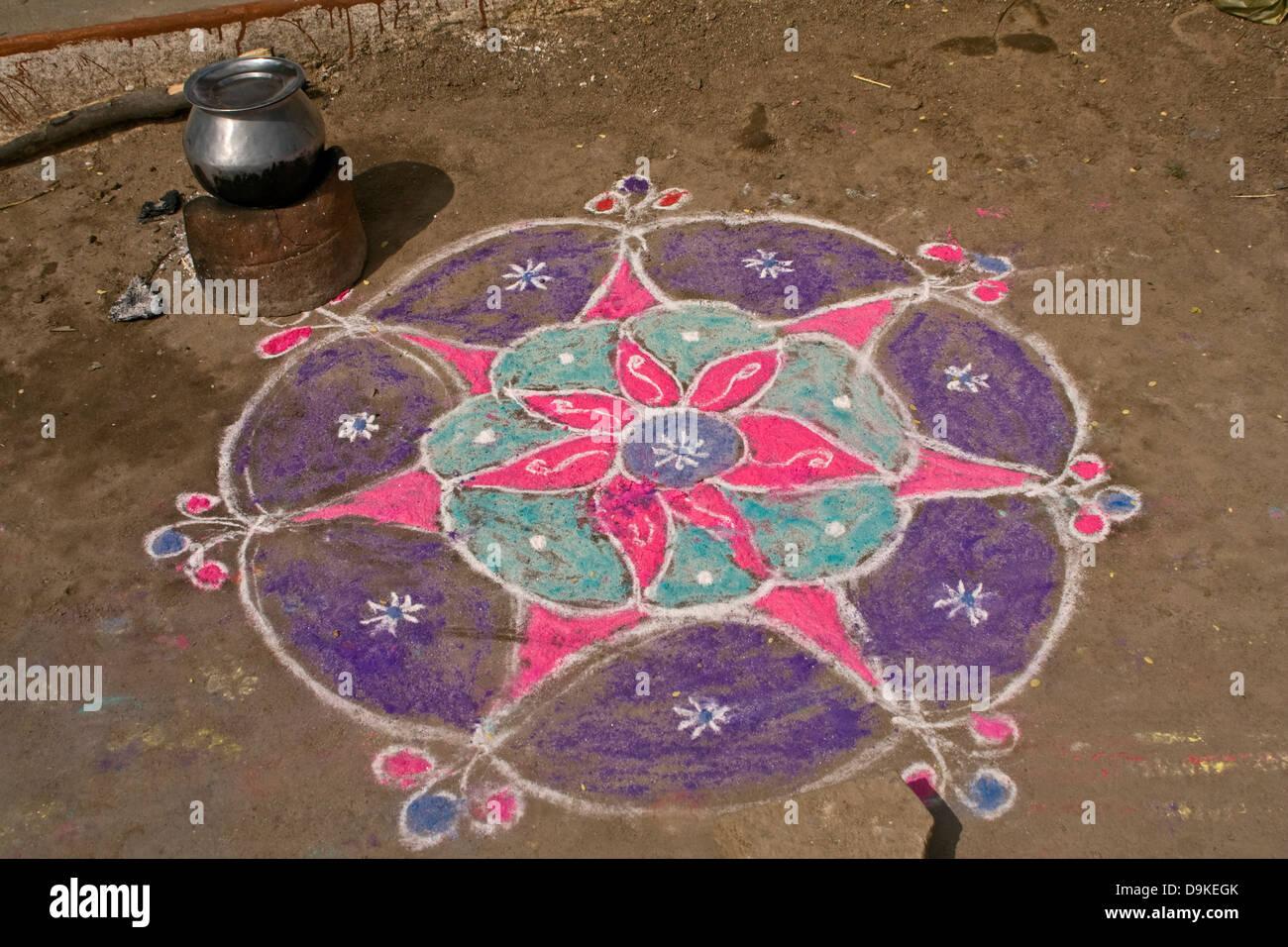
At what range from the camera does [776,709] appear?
662cm

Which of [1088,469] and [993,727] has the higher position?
[1088,469]

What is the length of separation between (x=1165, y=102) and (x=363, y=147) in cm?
780

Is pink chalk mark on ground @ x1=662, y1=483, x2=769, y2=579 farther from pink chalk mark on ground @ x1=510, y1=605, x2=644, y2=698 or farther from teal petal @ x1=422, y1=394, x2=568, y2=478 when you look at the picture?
teal petal @ x1=422, y1=394, x2=568, y2=478

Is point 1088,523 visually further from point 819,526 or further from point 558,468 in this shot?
point 558,468

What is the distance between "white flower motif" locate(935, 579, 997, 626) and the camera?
698 centimetres

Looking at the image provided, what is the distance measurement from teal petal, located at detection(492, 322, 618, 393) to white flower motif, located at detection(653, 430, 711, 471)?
0.69 meters

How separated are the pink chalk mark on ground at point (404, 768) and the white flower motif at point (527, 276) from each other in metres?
4.31

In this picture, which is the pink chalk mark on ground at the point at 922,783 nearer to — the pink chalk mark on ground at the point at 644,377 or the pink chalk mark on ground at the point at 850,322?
the pink chalk mark on ground at the point at 644,377

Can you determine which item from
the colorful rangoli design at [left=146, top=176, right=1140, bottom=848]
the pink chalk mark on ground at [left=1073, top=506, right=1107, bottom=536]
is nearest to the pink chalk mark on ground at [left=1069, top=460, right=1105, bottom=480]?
the colorful rangoli design at [left=146, top=176, right=1140, bottom=848]

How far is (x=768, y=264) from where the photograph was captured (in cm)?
932

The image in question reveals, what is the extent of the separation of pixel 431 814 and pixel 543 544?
6.55ft

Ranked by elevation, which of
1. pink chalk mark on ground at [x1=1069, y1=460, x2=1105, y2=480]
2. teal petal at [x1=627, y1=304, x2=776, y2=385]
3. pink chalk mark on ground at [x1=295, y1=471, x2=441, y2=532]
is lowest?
pink chalk mark on ground at [x1=295, y1=471, x2=441, y2=532]

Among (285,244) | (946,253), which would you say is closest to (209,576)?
(285,244)
